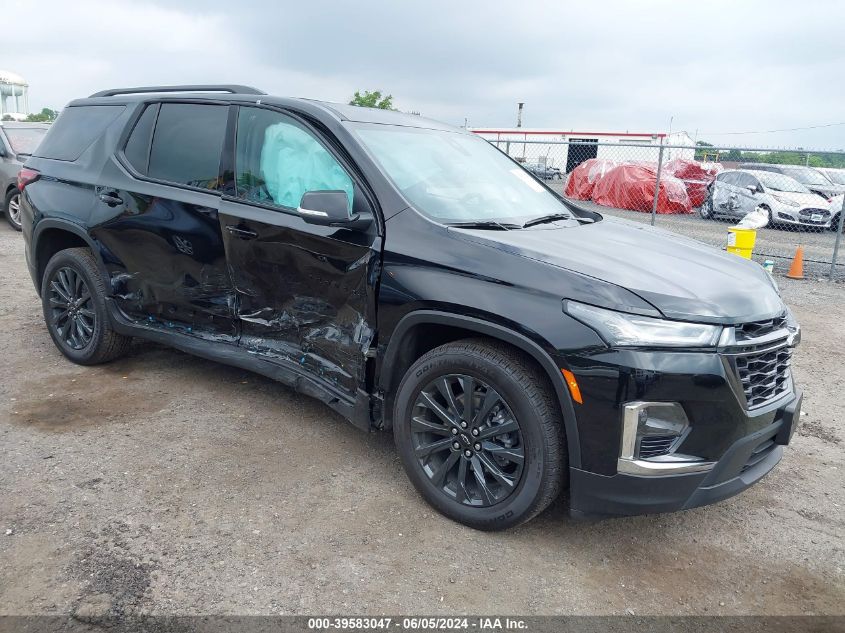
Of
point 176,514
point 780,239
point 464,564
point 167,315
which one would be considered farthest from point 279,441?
point 780,239

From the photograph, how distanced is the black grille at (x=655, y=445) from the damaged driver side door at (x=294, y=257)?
134 cm

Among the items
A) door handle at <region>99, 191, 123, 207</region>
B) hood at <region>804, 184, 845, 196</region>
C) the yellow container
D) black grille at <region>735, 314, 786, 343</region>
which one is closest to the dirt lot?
black grille at <region>735, 314, 786, 343</region>

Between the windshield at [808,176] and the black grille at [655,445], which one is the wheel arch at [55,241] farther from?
the windshield at [808,176]

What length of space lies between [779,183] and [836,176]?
4951 millimetres

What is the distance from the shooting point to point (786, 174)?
18219 millimetres

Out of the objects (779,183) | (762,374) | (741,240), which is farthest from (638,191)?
(762,374)

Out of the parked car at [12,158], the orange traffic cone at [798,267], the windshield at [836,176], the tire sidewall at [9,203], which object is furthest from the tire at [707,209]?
the tire sidewall at [9,203]

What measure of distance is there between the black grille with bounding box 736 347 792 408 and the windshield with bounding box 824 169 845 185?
62.9ft

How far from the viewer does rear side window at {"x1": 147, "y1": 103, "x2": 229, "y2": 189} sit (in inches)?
154

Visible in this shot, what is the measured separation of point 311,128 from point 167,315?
1.55 m

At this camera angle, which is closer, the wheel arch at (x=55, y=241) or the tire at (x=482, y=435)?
the tire at (x=482, y=435)

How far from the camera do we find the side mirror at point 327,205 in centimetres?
305

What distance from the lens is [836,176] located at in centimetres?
2006

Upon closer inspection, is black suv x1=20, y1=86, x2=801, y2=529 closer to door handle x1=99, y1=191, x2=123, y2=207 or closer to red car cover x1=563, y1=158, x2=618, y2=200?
door handle x1=99, y1=191, x2=123, y2=207
